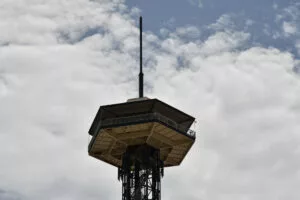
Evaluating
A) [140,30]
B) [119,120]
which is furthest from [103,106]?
[140,30]

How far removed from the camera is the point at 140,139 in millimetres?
125562

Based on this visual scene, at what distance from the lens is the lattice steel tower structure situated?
122 metres

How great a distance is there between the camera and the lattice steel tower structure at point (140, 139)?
122m

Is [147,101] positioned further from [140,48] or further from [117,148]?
[140,48]

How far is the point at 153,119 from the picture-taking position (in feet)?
396

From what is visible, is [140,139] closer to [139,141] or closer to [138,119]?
[139,141]

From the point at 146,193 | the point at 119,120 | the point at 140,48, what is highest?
the point at 140,48

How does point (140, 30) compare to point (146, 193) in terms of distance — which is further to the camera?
point (140, 30)

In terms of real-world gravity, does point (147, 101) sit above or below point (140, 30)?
below

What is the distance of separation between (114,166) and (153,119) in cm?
1502

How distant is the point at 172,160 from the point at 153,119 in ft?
45.1

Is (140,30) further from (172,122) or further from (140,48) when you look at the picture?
(172,122)

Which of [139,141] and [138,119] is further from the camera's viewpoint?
[139,141]

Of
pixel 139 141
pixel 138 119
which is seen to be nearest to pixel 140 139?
pixel 139 141
